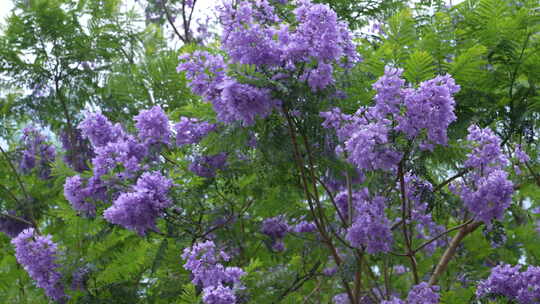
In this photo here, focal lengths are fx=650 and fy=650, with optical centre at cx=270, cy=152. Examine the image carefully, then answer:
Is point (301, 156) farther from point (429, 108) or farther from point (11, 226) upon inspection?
point (11, 226)

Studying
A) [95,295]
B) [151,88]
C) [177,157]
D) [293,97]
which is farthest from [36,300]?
[293,97]

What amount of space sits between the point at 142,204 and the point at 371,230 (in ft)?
4.74

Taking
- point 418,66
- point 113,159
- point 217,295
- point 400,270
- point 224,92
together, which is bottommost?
point 217,295

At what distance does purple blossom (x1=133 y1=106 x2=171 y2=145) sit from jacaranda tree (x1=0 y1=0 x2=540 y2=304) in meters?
0.01

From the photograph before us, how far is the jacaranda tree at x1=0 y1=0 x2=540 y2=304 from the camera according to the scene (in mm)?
3584

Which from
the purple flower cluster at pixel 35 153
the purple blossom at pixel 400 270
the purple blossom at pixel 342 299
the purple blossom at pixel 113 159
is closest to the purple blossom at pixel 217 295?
the purple blossom at pixel 113 159

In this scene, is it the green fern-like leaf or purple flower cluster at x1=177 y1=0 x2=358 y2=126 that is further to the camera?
the green fern-like leaf

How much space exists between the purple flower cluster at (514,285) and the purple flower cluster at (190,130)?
230cm

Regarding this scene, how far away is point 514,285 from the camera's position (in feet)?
15.0

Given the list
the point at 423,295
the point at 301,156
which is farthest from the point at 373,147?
the point at 423,295

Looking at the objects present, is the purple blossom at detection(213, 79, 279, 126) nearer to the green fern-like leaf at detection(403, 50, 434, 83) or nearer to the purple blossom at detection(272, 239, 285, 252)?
the green fern-like leaf at detection(403, 50, 434, 83)

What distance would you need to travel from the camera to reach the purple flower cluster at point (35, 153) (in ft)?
26.5

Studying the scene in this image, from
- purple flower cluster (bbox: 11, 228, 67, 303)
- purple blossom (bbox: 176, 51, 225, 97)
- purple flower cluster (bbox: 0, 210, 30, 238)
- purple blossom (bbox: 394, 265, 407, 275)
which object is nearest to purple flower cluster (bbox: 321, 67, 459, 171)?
purple blossom (bbox: 176, 51, 225, 97)

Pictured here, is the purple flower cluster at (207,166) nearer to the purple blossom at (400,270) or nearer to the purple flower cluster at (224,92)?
the purple flower cluster at (224,92)
